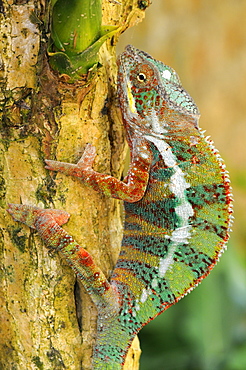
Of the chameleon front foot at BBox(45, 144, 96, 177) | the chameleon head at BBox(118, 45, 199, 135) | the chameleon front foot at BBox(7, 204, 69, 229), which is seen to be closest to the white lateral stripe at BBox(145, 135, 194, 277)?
the chameleon head at BBox(118, 45, 199, 135)

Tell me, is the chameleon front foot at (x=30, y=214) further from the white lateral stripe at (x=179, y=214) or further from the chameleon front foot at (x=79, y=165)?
the white lateral stripe at (x=179, y=214)

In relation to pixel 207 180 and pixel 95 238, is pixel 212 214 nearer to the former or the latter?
pixel 207 180

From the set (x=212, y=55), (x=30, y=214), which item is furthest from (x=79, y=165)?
(x=212, y=55)

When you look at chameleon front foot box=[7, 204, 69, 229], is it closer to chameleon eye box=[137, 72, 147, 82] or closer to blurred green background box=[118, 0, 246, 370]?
chameleon eye box=[137, 72, 147, 82]

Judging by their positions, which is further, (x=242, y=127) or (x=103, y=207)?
(x=242, y=127)

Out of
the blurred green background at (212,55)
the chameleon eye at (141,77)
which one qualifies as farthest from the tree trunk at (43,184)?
the blurred green background at (212,55)

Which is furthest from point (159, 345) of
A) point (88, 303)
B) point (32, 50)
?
point (32, 50)
